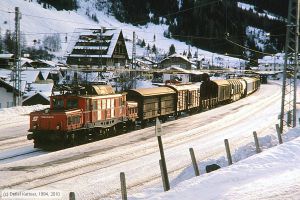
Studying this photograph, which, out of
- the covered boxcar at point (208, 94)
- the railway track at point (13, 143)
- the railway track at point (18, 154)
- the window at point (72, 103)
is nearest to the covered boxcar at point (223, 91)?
the covered boxcar at point (208, 94)

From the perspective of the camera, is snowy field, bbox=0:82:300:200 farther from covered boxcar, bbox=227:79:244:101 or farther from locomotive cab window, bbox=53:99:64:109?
covered boxcar, bbox=227:79:244:101

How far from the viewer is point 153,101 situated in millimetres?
35875

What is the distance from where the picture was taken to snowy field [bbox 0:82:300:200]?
1357 centimetres

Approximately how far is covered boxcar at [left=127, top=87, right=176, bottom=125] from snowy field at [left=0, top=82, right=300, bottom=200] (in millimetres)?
4245

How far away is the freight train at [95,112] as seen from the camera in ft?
77.0

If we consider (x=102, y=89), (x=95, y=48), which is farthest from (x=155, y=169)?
(x=95, y=48)

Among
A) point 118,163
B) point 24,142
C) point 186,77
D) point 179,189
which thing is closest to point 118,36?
point 186,77

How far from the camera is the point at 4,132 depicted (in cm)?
3086

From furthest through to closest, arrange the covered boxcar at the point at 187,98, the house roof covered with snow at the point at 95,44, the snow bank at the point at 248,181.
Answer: the house roof covered with snow at the point at 95,44
the covered boxcar at the point at 187,98
the snow bank at the point at 248,181

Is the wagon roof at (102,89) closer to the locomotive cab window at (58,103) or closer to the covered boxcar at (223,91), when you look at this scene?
the locomotive cab window at (58,103)

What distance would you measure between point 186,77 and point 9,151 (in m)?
83.4

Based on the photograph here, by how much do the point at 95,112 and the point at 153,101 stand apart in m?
10.00

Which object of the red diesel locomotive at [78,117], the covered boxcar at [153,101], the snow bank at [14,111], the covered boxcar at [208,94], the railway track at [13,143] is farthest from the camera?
the covered boxcar at [208,94]

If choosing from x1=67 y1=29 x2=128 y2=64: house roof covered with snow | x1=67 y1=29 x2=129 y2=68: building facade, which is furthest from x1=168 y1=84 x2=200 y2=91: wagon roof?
x1=67 y1=29 x2=128 y2=64: house roof covered with snow
